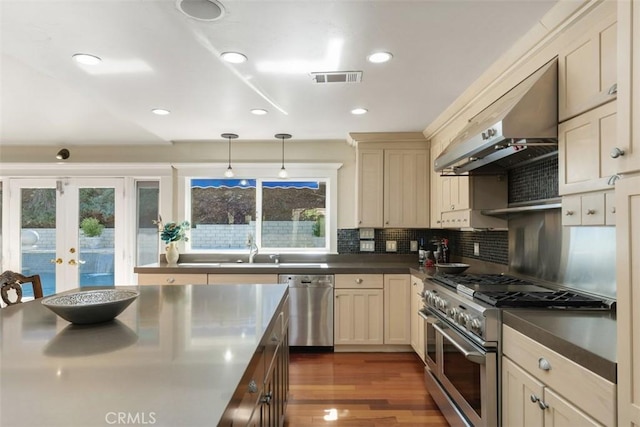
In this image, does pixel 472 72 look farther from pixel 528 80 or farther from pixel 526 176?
pixel 526 176

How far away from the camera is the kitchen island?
29.6 inches

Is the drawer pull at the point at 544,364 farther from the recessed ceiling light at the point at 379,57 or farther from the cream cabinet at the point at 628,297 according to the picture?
the recessed ceiling light at the point at 379,57

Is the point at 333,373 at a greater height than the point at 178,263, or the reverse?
the point at 178,263

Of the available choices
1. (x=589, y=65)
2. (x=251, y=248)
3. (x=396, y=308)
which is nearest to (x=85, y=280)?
(x=251, y=248)

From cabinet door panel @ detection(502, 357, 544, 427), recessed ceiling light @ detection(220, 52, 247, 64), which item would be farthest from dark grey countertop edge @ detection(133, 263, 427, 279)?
recessed ceiling light @ detection(220, 52, 247, 64)

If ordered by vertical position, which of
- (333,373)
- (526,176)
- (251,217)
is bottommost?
(333,373)

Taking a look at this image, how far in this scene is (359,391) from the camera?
2.86 meters

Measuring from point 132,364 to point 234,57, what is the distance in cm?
172

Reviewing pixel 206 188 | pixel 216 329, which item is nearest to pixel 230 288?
pixel 216 329

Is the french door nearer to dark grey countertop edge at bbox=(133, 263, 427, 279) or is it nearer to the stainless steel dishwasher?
dark grey countertop edge at bbox=(133, 263, 427, 279)

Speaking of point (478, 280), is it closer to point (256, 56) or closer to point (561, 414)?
point (561, 414)

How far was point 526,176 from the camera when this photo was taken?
2.59 meters

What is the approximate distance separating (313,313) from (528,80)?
109 inches
